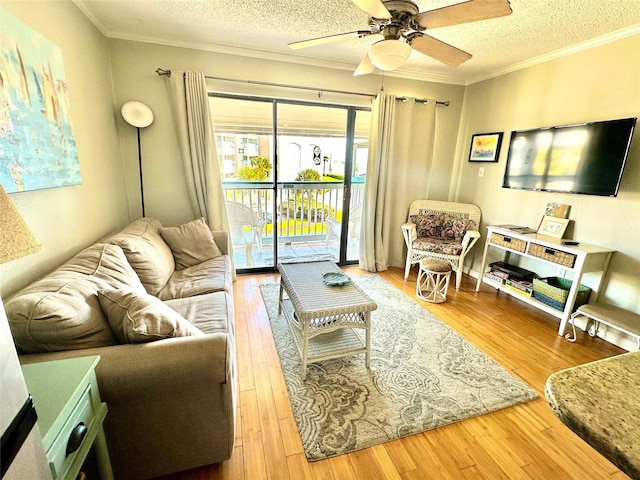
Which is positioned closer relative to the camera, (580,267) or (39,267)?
(39,267)

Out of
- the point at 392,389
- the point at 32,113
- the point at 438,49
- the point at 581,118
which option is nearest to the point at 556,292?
the point at 581,118

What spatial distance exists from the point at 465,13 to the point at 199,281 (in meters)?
2.31

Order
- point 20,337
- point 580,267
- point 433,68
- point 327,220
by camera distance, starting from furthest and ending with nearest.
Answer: point 327,220
point 433,68
point 580,267
point 20,337

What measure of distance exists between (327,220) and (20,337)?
3.44 meters

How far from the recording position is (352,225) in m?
4.02

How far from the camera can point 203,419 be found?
3.88 ft

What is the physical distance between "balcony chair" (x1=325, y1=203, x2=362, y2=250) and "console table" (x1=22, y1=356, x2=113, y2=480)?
3.22m

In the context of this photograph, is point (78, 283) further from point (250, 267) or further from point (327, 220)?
point (327, 220)

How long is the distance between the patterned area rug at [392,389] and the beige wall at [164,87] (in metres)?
1.81

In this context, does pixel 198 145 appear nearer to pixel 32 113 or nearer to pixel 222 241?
pixel 222 241

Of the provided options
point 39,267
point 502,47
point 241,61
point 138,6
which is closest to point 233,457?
point 39,267

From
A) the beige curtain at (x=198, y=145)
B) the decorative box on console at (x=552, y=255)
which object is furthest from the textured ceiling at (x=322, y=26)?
the decorative box on console at (x=552, y=255)

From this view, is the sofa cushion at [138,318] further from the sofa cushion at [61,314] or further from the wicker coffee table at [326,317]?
the wicker coffee table at [326,317]

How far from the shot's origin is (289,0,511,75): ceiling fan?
4.54 feet
